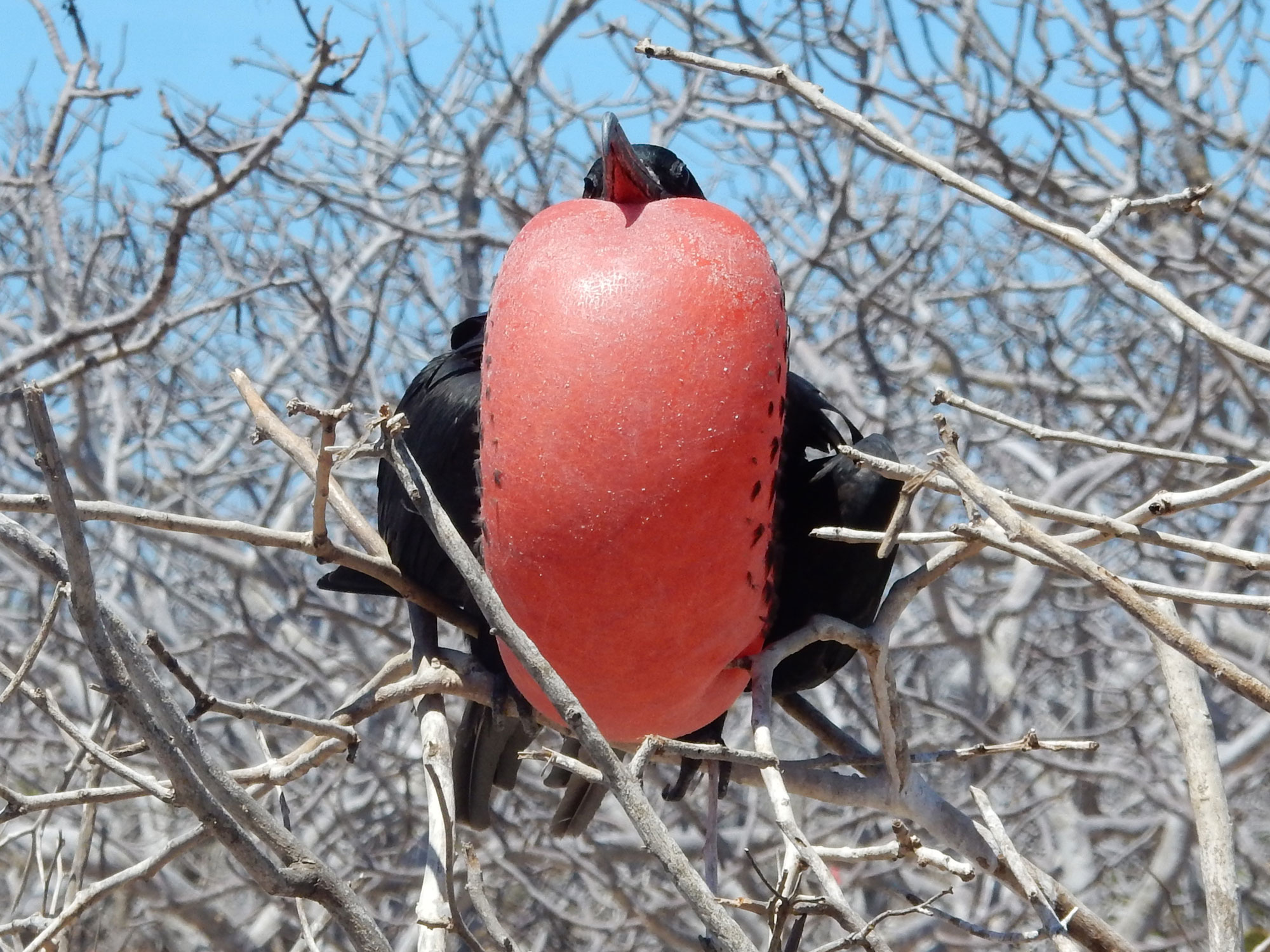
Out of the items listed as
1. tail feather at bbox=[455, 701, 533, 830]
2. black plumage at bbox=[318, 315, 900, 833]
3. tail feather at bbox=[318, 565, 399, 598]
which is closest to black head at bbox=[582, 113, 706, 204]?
black plumage at bbox=[318, 315, 900, 833]

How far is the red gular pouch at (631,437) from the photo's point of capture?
1480 millimetres

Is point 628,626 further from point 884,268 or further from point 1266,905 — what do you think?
point 1266,905

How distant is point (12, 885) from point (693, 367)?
3460 millimetres

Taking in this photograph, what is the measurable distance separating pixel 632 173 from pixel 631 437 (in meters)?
0.39

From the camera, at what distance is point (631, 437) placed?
1.48m

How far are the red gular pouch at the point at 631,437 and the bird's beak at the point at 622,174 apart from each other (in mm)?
90

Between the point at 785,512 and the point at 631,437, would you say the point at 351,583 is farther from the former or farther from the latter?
the point at 631,437

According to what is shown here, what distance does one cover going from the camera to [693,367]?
4.87 ft

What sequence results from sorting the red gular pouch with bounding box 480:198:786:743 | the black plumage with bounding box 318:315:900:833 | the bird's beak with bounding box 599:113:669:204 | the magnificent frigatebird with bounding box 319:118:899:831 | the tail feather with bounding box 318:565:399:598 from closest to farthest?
the red gular pouch with bounding box 480:198:786:743 < the magnificent frigatebird with bounding box 319:118:899:831 < the bird's beak with bounding box 599:113:669:204 < the black plumage with bounding box 318:315:900:833 < the tail feather with bounding box 318:565:399:598

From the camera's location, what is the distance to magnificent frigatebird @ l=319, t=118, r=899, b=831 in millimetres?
1594

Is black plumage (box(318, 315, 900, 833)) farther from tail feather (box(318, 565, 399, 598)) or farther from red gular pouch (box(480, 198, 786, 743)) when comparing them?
red gular pouch (box(480, 198, 786, 743))

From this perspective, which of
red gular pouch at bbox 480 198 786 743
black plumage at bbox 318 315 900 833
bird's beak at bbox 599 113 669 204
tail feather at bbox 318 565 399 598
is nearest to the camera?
red gular pouch at bbox 480 198 786 743

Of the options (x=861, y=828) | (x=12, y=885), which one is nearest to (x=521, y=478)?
(x=861, y=828)

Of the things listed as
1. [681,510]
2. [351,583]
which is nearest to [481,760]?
[351,583]
